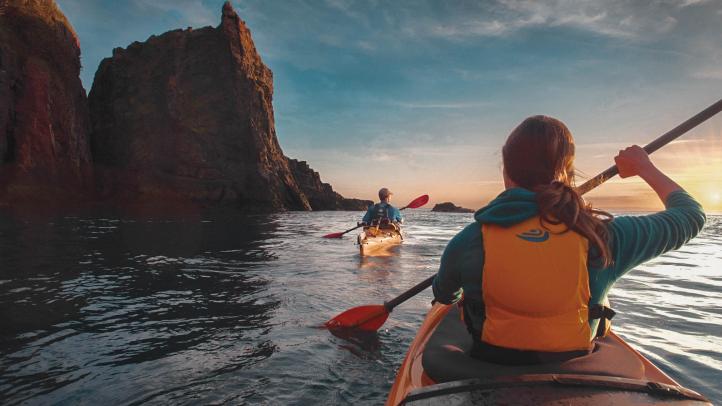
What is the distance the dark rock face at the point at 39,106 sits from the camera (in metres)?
29.8

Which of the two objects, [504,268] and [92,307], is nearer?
[504,268]

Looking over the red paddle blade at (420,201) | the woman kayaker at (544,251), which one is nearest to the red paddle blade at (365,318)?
the woman kayaker at (544,251)

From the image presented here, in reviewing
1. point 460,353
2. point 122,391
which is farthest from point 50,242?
point 460,353

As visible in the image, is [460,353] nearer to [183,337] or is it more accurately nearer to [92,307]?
[183,337]

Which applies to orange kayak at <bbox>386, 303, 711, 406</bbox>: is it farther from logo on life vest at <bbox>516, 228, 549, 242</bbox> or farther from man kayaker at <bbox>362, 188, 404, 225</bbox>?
man kayaker at <bbox>362, 188, 404, 225</bbox>

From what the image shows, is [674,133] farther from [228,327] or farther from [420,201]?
[420,201]

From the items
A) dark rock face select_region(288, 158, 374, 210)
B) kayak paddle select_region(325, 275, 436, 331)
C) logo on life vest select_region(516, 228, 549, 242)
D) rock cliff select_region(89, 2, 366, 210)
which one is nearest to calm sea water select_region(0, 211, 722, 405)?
kayak paddle select_region(325, 275, 436, 331)

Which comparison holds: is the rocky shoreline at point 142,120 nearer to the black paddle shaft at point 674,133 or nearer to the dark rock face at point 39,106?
the dark rock face at point 39,106

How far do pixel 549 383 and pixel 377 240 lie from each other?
33.2 ft

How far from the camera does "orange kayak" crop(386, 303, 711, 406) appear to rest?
157 centimetres

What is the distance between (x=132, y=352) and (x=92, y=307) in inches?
78.2

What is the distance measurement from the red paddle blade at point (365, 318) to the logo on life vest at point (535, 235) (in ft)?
10.9

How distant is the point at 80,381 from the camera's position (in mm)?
3391

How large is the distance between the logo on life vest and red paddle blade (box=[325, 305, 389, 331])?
3.33 metres
